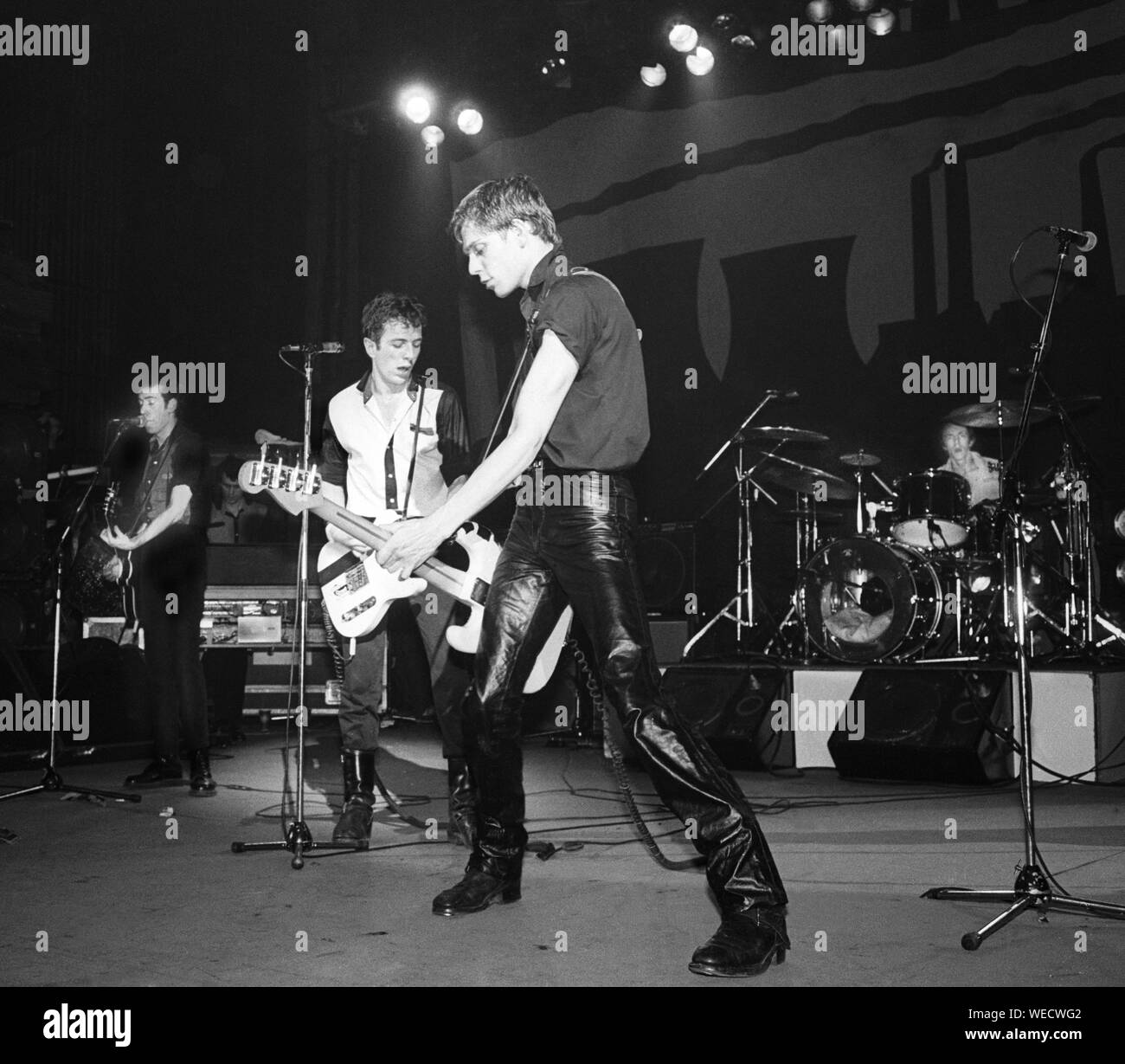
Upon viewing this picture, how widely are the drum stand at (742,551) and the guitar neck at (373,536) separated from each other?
13.2 feet

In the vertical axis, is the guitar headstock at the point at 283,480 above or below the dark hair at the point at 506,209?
below

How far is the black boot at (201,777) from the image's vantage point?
5.68 metres

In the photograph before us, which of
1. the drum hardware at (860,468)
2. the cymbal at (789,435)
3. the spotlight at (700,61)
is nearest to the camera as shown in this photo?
the cymbal at (789,435)

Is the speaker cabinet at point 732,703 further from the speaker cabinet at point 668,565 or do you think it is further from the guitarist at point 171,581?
the guitarist at point 171,581

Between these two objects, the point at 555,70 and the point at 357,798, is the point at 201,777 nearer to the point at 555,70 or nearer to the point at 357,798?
the point at 357,798

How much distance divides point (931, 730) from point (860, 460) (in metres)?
2.55

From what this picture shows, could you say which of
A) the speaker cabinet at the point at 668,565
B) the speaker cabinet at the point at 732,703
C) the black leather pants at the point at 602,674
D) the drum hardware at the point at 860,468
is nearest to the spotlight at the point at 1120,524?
the drum hardware at the point at 860,468

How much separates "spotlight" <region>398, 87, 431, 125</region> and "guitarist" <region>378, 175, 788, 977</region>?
7.23m

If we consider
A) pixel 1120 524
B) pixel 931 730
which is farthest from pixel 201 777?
pixel 1120 524

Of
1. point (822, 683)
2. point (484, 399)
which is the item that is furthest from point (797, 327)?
point (822, 683)

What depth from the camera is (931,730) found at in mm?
5977

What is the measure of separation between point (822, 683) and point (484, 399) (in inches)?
185

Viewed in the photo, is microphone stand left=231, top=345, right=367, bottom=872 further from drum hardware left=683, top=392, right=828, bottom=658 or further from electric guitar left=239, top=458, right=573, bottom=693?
drum hardware left=683, top=392, right=828, bottom=658

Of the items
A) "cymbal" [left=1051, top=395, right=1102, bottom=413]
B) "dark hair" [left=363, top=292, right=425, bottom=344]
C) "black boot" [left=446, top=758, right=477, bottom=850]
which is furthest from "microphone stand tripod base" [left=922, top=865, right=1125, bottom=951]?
"cymbal" [left=1051, top=395, right=1102, bottom=413]
